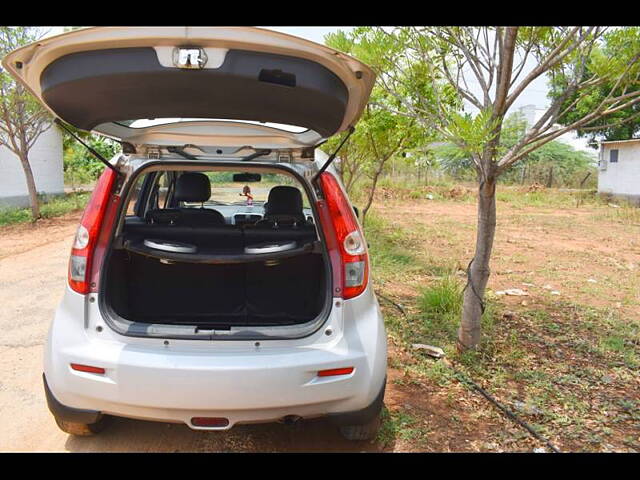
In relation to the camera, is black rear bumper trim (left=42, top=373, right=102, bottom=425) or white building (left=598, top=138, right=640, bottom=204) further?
white building (left=598, top=138, right=640, bottom=204)

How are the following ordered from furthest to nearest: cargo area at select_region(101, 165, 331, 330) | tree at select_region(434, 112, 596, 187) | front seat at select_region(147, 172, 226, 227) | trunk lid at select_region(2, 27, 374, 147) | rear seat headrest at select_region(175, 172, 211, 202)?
tree at select_region(434, 112, 596, 187), rear seat headrest at select_region(175, 172, 211, 202), front seat at select_region(147, 172, 226, 227), cargo area at select_region(101, 165, 331, 330), trunk lid at select_region(2, 27, 374, 147)

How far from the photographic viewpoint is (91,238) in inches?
103

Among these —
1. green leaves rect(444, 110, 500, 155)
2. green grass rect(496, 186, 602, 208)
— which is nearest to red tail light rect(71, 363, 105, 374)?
green leaves rect(444, 110, 500, 155)

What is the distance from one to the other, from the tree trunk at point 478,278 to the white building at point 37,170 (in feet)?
49.3

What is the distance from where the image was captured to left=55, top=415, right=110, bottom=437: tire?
2.72 meters

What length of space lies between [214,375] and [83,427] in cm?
103

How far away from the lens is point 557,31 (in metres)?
3.61

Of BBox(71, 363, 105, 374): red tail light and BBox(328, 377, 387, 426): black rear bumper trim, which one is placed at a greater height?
BBox(71, 363, 105, 374): red tail light

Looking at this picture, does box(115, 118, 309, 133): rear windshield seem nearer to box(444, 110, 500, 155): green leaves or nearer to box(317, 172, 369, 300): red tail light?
box(317, 172, 369, 300): red tail light

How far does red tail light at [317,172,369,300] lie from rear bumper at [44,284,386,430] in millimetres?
99

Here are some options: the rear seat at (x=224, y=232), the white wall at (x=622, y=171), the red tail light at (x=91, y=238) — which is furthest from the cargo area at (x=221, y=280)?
the white wall at (x=622, y=171)

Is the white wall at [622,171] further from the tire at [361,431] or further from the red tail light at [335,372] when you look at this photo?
the red tail light at [335,372]

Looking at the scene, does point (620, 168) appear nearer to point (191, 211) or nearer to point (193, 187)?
point (193, 187)

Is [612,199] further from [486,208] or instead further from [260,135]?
[260,135]
